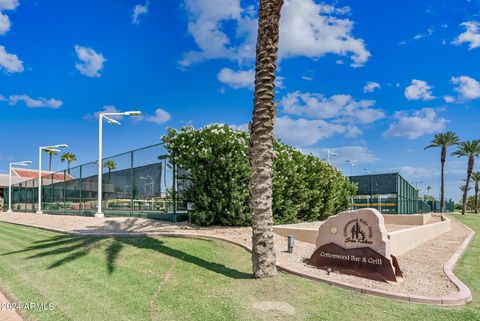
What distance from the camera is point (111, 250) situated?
966 cm

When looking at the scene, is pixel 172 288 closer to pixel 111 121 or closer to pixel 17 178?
pixel 111 121

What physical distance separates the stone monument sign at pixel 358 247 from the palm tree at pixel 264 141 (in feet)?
5.58

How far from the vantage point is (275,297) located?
257 inches

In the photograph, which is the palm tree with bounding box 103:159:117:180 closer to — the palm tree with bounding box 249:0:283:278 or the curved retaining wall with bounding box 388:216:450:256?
the palm tree with bounding box 249:0:283:278

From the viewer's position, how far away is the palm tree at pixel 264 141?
25.2 ft

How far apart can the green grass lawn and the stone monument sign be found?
1312mm

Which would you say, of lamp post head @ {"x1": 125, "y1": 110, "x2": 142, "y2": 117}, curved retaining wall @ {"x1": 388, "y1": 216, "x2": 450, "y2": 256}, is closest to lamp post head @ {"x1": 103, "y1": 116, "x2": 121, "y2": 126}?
lamp post head @ {"x1": 125, "y1": 110, "x2": 142, "y2": 117}

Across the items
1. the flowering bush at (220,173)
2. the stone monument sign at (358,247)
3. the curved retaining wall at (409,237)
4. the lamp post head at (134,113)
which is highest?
the lamp post head at (134,113)

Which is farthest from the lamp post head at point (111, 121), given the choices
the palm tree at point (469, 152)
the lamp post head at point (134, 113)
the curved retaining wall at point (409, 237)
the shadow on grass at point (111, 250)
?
the palm tree at point (469, 152)

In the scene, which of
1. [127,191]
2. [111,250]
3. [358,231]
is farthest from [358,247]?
[127,191]

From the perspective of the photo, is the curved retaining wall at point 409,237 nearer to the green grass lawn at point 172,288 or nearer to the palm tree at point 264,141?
the green grass lawn at point 172,288

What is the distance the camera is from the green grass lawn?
5789 millimetres

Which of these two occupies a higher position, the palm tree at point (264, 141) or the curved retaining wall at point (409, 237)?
the palm tree at point (264, 141)

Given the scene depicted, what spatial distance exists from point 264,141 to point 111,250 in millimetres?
4977
